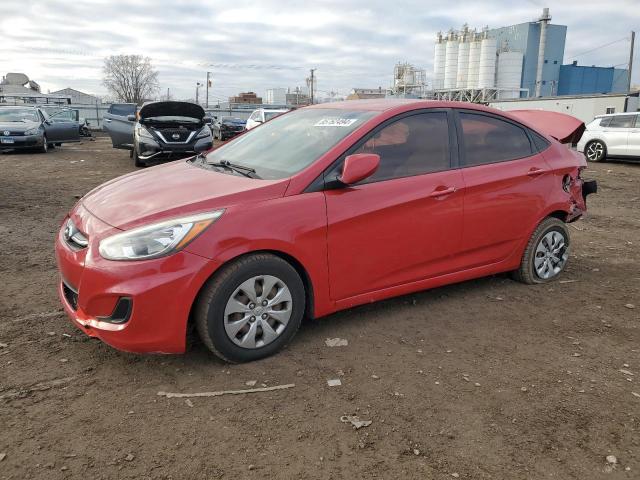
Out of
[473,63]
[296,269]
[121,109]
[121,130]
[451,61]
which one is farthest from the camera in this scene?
[451,61]

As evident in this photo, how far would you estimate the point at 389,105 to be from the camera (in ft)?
13.2

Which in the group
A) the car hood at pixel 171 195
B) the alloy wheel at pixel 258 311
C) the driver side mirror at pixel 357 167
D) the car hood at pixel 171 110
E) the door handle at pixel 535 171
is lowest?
the alloy wheel at pixel 258 311

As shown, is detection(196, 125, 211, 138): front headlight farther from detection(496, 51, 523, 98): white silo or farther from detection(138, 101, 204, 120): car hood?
detection(496, 51, 523, 98): white silo

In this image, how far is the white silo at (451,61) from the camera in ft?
185

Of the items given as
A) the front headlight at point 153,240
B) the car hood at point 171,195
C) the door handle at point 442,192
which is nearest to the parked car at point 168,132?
the car hood at point 171,195

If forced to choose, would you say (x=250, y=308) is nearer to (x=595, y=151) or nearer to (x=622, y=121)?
(x=622, y=121)

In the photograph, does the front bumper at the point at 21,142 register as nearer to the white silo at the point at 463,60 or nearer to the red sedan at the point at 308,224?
the red sedan at the point at 308,224

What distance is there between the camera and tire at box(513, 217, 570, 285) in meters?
4.74

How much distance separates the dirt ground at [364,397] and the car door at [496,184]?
1.59 ft

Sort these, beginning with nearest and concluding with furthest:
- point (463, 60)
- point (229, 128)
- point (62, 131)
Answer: point (62, 131) → point (229, 128) → point (463, 60)

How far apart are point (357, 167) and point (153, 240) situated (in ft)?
4.33

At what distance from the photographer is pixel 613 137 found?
1628cm

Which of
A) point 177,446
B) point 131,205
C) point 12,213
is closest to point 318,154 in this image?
point 131,205

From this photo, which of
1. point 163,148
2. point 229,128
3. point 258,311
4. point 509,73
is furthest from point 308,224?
point 509,73
